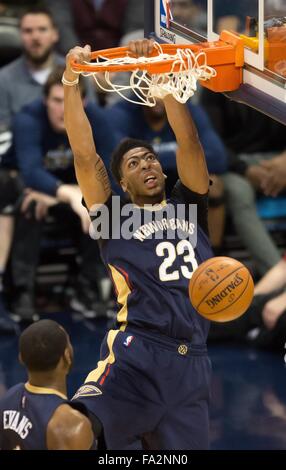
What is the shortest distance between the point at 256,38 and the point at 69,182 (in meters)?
3.74

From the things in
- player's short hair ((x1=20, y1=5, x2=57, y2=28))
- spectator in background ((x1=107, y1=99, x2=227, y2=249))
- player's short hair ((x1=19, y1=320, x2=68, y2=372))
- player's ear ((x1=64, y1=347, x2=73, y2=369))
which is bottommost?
spectator in background ((x1=107, y1=99, x2=227, y2=249))

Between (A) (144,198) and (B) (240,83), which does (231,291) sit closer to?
(A) (144,198)

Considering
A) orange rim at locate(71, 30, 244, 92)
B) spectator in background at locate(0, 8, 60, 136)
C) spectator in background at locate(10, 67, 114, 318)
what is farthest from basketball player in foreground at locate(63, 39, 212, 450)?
spectator in background at locate(0, 8, 60, 136)

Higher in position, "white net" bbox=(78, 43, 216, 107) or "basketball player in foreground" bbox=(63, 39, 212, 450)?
"white net" bbox=(78, 43, 216, 107)

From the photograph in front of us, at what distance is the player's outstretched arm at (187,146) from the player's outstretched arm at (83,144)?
41 cm

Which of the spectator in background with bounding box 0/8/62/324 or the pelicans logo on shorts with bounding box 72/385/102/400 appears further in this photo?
the spectator in background with bounding box 0/8/62/324

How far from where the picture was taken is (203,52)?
5.65 meters

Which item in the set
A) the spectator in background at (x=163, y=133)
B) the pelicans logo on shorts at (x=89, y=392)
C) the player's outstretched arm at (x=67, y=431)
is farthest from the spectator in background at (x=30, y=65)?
the player's outstretched arm at (x=67, y=431)

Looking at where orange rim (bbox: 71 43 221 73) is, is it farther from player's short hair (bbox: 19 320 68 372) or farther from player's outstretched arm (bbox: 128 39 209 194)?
player's short hair (bbox: 19 320 68 372)

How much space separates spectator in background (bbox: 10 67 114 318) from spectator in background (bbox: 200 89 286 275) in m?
1.14

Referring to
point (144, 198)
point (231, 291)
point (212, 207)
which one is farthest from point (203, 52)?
point (212, 207)

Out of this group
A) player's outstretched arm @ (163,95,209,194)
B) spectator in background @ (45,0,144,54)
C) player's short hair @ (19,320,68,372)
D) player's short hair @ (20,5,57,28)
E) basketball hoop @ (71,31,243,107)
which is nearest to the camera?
player's short hair @ (19,320,68,372)

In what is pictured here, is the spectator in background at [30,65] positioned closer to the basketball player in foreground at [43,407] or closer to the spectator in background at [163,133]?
the spectator in background at [163,133]

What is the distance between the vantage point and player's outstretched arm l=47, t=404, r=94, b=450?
5.11 meters
